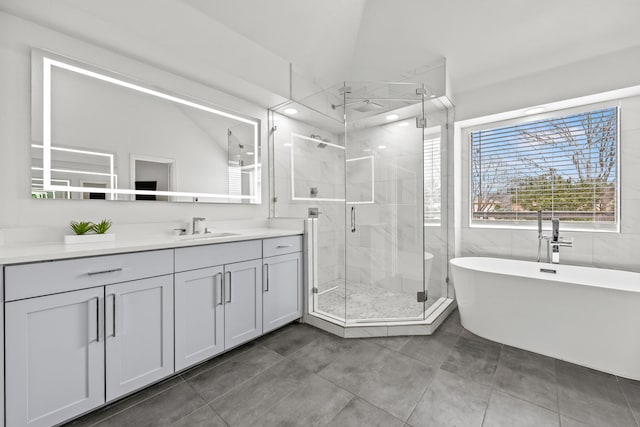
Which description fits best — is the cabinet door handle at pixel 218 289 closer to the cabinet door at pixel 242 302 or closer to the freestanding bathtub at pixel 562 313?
the cabinet door at pixel 242 302

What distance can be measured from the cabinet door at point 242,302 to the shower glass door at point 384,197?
35.0 inches

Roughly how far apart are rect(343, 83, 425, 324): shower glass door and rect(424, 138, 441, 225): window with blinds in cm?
8

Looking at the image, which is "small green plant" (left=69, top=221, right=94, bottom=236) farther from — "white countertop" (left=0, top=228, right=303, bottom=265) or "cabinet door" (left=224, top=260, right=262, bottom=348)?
"cabinet door" (left=224, top=260, right=262, bottom=348)

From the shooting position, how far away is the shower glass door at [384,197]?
266cm

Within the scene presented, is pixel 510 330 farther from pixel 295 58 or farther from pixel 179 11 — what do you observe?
pixel 179 11

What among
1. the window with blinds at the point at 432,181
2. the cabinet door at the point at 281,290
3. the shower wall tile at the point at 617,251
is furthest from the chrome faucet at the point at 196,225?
the shower wall tile at the point at 617,251

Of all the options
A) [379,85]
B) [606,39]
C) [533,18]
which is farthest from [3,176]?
[606,39]

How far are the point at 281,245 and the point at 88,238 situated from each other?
49.8 inches

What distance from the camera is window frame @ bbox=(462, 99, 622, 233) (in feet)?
7.84

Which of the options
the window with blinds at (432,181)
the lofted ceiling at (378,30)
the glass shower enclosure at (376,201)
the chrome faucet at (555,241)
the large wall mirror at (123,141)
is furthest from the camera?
the window with blinds at (432,181)

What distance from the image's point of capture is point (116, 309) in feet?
4.63

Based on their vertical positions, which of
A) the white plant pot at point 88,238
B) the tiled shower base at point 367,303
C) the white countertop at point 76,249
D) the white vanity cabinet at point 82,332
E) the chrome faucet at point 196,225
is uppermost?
the chrome faucet at point 196,225

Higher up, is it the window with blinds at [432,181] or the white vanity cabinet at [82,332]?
the window with blinds at [432,181]

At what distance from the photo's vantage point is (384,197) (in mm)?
2820
